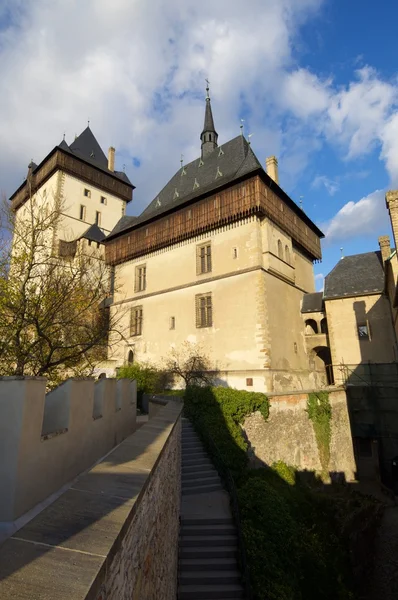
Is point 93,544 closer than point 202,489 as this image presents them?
Yes

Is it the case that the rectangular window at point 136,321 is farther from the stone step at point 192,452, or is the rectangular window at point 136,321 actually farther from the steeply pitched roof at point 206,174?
the stone step at point 192,452

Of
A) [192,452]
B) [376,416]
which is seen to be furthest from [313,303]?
[192,452]

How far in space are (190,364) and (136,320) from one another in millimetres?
7107

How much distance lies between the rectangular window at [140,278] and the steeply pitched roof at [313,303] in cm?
1228

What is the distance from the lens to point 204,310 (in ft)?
73.6

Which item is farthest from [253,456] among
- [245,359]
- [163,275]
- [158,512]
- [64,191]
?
[64,191]

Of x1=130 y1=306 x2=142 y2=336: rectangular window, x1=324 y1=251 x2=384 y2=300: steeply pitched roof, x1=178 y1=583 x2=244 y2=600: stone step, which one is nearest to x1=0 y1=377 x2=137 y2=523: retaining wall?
x1=178 y1=583 x2=244 y2=600: stone step

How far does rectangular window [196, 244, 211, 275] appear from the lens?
23.2 m

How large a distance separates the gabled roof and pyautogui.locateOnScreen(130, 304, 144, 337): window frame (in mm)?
10186

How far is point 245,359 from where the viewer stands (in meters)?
19.5

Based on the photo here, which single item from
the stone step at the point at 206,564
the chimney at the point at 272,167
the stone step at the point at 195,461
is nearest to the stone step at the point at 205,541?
the stone step at the point at 206,564

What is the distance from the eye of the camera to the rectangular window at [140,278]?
2730 cm

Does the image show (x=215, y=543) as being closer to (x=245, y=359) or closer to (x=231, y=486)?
(x=231, y=486)

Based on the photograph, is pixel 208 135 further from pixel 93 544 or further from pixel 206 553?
pixel 93 544
